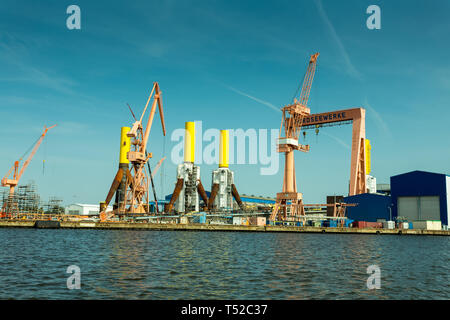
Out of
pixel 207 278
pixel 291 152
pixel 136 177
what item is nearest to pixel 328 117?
pixel 291 152

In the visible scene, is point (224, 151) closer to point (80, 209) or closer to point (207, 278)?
point (80, 209)

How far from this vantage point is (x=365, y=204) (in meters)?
112

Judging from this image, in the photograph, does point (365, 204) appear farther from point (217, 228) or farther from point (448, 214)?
point (217, 228)

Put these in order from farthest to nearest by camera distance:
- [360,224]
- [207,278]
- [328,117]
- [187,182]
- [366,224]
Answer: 1. [187,182]
2. [328,117]
3. [366,224]
4. [360,224]
5. [207,278]

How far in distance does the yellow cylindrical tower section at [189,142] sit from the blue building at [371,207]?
51811 mm

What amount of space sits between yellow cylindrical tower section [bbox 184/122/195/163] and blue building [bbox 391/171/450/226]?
60.6m

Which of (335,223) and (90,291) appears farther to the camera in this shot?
(335,223)

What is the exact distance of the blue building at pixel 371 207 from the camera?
11075 cm

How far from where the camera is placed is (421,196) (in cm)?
10562

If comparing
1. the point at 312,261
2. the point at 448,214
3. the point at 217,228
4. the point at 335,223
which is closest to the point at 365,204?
the point at 335,223

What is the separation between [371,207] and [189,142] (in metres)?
58.5

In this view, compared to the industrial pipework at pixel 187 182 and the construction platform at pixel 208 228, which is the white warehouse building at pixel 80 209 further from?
the construction platform at pixel 208 228

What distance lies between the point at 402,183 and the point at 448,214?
508 inches
